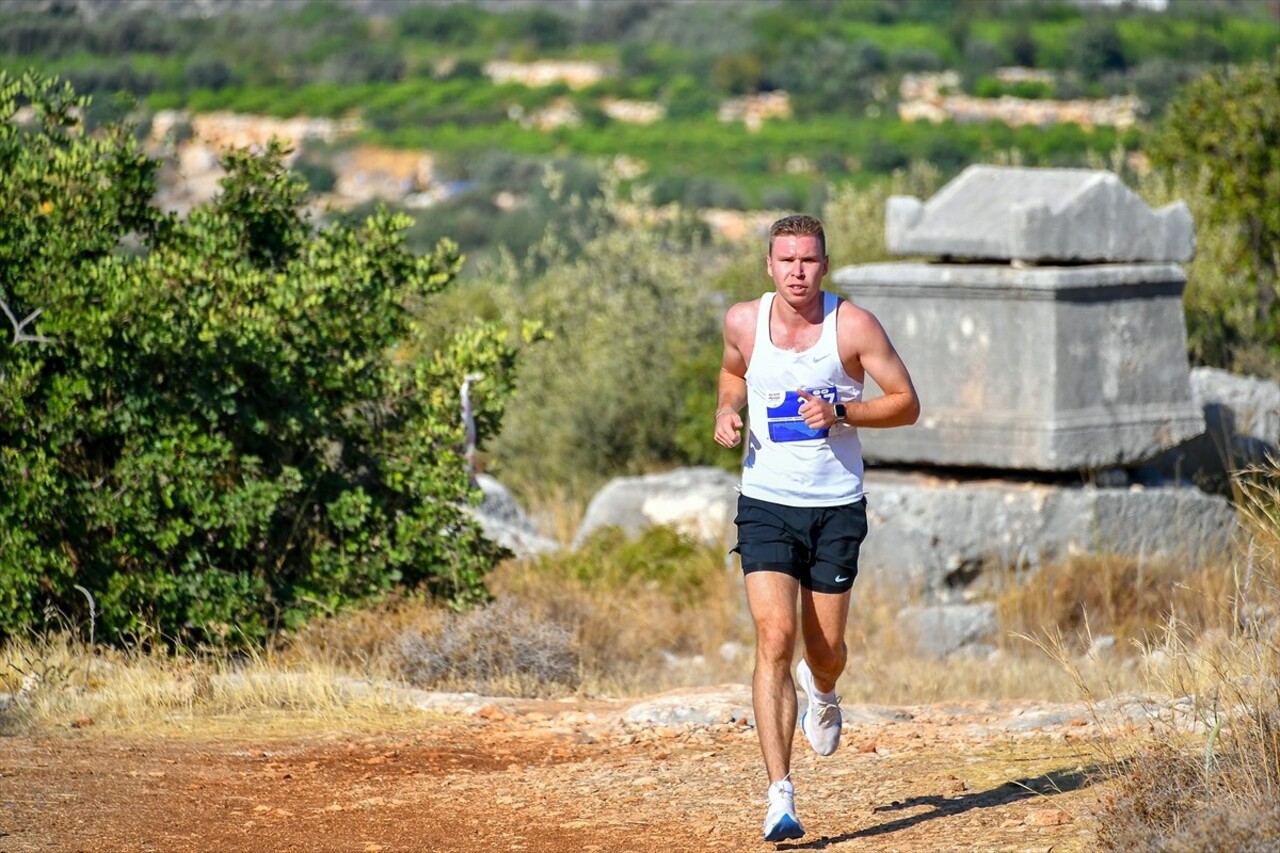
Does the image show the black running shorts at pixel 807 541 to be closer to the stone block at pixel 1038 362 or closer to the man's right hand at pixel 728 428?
the man's right hand at pixel 728 428

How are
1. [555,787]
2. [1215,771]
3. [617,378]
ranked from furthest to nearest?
[617,378]
[555,787]
[1215,771]

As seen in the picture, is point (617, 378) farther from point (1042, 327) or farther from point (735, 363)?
point (735, 363)

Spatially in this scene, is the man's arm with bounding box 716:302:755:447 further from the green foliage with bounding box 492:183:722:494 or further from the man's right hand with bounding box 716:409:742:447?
the green foliage with bounding box 492:183:722:494

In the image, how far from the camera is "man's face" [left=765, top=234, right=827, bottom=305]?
15.9 ft

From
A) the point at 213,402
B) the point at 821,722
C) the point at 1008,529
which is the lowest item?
the point at 1008,529

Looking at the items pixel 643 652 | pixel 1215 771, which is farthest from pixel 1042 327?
pixel 1215 771

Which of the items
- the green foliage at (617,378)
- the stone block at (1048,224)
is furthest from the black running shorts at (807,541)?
the green foliage at (617,378)

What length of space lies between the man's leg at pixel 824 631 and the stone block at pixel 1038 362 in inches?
178

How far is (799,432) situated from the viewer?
4.88 metres

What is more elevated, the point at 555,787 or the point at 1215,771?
the point at 1215,771

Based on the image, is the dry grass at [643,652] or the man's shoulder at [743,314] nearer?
the man's shoulder at [743,314]

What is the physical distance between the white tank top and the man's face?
0.11 meters

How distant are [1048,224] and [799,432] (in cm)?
507

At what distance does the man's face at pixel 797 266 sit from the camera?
486 centimetres
